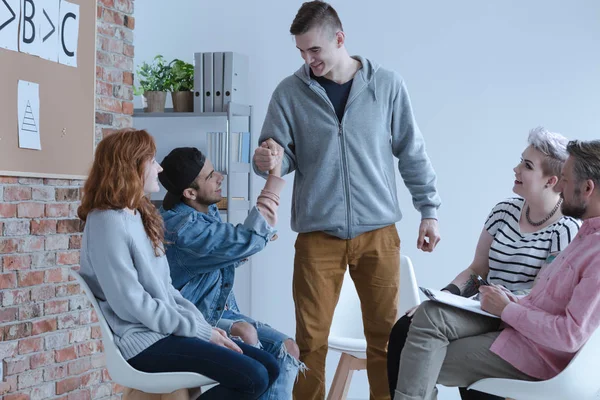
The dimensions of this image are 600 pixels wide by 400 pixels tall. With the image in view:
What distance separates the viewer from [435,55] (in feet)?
13.5

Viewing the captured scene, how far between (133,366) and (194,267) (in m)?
0.42

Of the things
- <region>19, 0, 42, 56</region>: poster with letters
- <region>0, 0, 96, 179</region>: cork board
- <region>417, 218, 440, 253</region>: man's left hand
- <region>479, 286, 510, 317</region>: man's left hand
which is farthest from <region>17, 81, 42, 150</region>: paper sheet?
<region>479, 286, 510, 317</region>: man's left hand

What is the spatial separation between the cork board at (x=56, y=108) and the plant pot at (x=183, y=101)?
1317 mm

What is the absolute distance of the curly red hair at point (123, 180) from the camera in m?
2.21

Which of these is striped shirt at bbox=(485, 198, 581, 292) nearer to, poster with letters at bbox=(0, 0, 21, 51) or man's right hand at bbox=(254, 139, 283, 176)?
man's right hand at bbox=(254, 139, 283, 176)

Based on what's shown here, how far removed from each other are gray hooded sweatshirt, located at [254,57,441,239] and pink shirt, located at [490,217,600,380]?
642 millimetres

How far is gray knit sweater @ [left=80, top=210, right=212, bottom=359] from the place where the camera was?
212 centimetres

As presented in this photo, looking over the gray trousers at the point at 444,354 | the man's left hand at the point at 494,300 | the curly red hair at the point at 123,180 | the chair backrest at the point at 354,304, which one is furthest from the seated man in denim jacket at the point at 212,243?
the chair backrest at the point at 354,304

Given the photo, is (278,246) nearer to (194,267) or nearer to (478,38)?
(478,38)

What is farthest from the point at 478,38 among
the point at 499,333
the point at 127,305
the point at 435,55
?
the point at 127,305

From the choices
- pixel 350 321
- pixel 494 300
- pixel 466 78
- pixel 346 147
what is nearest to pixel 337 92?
pixel 346 147

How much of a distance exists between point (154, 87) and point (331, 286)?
2.21 metres

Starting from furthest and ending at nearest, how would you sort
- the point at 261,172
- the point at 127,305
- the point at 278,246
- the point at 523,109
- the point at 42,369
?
the point at 278,246
the point at 523,109
the point at 42,369
the point at 261,172
the point at 127,305

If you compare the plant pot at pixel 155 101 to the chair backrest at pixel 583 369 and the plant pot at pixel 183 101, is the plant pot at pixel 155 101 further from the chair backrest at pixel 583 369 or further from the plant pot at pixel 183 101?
the chair backrest at pixel 583 369
